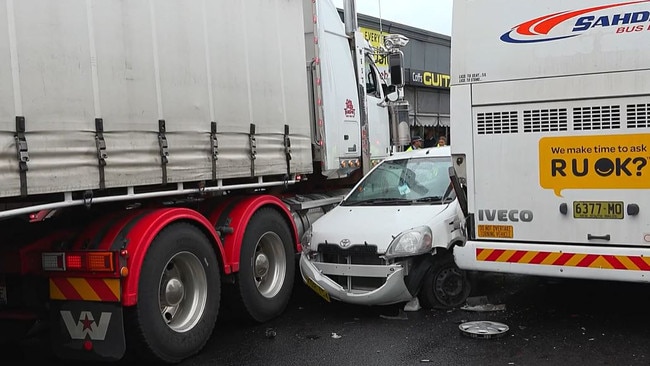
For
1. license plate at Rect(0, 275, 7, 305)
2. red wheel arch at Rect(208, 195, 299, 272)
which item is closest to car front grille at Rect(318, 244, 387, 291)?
red wheel arch at Rect(208, 195, 299, 272)

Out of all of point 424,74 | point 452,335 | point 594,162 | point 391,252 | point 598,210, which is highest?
point 424,74

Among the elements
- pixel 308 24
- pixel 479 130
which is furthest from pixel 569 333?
pixel 308 24

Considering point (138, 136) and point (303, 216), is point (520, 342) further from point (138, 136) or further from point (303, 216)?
point (138, 136)

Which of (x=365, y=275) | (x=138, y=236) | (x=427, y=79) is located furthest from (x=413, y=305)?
(x=427, y=79)

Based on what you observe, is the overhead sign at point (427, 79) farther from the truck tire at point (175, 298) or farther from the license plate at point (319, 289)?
the truck tire at point (175, 298)

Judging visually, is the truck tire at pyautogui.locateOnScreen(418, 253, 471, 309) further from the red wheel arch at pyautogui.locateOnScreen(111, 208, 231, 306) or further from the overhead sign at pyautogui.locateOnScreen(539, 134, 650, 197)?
the red wheel arch at pyautogui.locateOnScreen(111, 208, 231, 306)

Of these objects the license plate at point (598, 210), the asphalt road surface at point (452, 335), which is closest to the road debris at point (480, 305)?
the asphalt road surface at point (452, 335)

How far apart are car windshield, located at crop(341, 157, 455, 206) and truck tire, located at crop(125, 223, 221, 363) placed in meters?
2.39

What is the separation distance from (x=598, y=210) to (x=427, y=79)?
1482 centimetres

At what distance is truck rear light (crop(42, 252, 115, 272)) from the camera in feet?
15.6

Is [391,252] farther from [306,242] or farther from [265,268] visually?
[265,268]

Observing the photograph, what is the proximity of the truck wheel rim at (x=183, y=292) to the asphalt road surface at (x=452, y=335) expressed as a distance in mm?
373

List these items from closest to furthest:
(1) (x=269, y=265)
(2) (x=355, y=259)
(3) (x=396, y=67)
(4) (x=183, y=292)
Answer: (4) (x=183, y=292)
(2) (x=355, y=259)
(1) (x=269, y=265)
(3) (x=396, y=67)

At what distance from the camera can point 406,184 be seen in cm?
760
